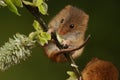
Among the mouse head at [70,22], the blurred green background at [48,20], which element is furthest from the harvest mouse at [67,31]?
the blurred green background at [48,20]

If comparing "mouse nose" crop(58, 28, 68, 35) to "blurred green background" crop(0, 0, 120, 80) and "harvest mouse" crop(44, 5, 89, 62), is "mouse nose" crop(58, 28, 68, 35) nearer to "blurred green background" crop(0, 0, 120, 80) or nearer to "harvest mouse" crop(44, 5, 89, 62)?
"harvest mouse" crop(44, 5, 89, 62)

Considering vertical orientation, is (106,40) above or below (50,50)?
above

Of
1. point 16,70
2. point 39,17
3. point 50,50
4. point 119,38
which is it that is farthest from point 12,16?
point 39,17

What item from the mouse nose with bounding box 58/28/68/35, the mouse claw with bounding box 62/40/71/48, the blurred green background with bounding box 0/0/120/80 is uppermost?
the blurred green background with bounding box 0/0/120/80

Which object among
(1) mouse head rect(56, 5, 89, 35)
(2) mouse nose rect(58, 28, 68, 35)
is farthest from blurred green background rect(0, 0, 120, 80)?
(2) mouse nose rect(58, 28, 68, 35)

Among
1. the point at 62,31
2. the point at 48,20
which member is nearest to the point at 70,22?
the point at 62,31

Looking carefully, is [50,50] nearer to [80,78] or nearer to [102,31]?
[80,78]

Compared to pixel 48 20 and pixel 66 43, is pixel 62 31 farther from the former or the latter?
pixel 48 20

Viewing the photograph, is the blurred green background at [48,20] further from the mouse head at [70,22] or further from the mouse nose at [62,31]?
the mouse nose at [62,31]
